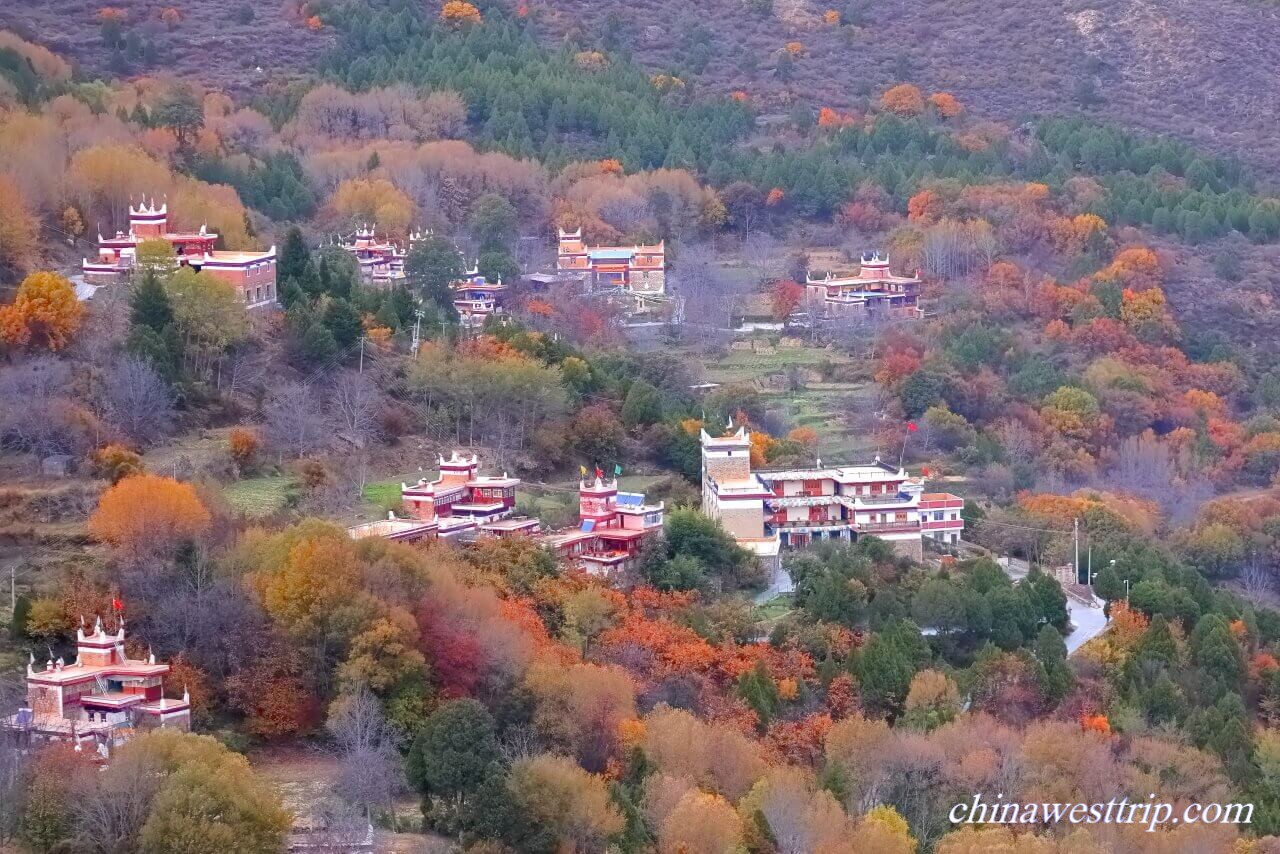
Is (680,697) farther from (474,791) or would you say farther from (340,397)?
(340,397)

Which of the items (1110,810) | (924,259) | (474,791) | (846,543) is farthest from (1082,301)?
(474,791)

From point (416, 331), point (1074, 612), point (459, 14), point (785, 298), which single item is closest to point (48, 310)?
point (416, 331)

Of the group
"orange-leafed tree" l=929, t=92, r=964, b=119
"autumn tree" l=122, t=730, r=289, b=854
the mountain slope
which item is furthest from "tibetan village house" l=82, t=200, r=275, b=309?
"orange-leafed tree" l=929, t=92, r=964, b=119

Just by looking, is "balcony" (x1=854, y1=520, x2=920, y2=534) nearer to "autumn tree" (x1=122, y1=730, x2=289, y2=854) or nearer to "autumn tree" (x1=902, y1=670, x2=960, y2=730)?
"autumn tree" (x1=902, y1=670, x2=960, y2=730)

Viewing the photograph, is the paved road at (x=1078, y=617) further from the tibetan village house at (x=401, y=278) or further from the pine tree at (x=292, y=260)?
the pine tree at (x=292, y=260)

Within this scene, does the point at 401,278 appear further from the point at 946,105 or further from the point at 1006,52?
the point at 1006,52

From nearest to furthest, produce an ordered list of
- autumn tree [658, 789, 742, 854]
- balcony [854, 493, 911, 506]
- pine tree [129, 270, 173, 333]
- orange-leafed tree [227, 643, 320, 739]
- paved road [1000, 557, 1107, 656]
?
autumn tree [658, 789, 742, 854] < orange-leafed tree [227, 643, 320, 739] < paved road [1000, 557, 1107, 656] < pine tree [129, 270, 173, 333] < balcony [854, 493, 911, 506]
